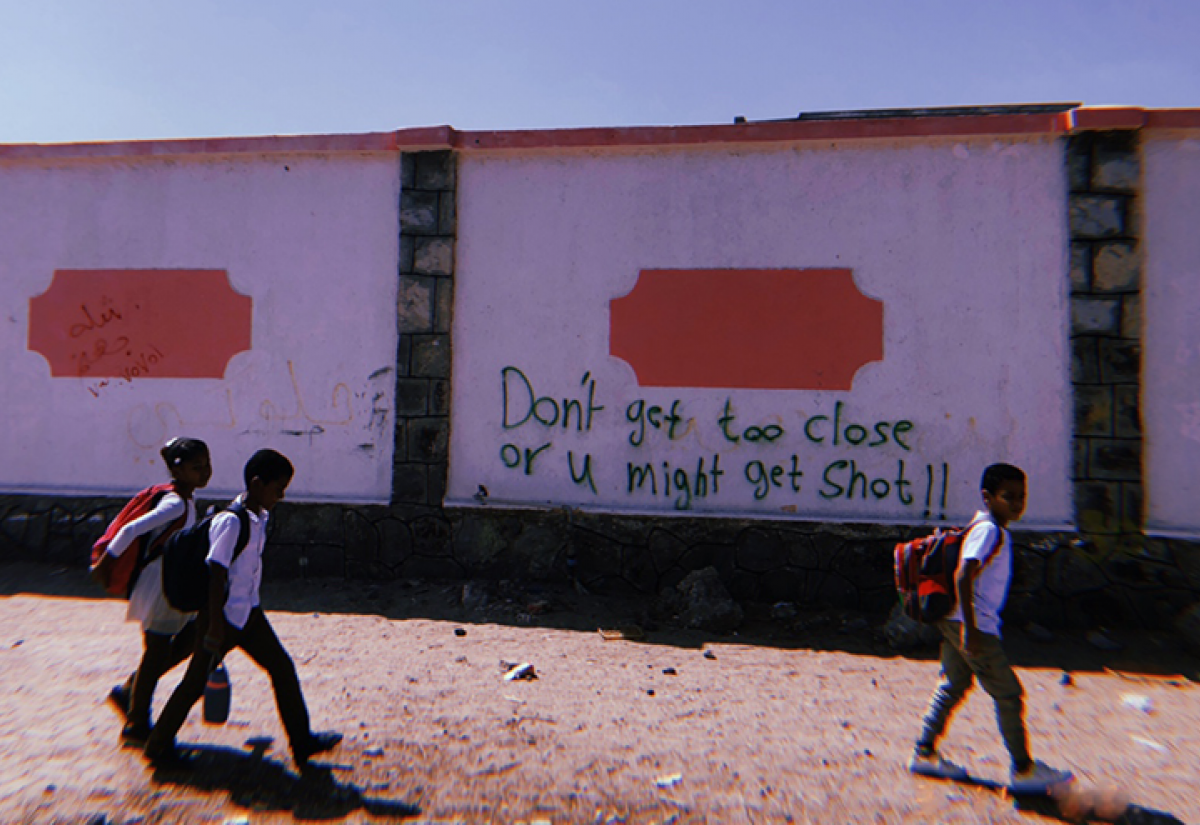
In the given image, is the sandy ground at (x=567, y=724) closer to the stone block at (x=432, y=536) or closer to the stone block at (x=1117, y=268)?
the stone block at (x=432, y=536)

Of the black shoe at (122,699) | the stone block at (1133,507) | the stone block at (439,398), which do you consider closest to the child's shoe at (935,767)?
the stone block at (1133,507)

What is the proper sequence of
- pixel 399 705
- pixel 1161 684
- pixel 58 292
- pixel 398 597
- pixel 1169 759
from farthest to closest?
1. pixel 58 292
2. pixel 398 597
3. pixel 1161 684
4. pixel 399 705
5. pixel 1169 759

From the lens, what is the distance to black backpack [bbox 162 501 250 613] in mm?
2854

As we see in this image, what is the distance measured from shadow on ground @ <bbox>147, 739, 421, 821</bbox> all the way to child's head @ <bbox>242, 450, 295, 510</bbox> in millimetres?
1070

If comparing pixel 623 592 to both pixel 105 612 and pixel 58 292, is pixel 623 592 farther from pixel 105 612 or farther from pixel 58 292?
pixel 58 292

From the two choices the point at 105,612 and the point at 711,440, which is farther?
the point at 711,440

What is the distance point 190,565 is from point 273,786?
92 cm

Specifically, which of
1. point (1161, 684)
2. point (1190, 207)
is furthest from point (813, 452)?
point (1190, 207)

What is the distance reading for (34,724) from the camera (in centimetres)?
340

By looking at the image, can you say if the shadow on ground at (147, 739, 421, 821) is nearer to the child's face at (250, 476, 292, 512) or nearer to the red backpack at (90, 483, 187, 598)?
the red backpack at (90, 483, 187, 598)

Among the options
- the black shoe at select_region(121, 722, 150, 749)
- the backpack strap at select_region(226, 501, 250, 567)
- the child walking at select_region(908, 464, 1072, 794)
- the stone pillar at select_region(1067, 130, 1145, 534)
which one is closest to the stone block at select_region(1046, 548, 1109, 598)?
the stone pillar at select_region(1067, 130, 1145, 534)

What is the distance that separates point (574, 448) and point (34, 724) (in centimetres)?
370

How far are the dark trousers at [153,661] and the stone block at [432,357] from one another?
10.5 feet

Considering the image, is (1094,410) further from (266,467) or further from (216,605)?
(216,605)
